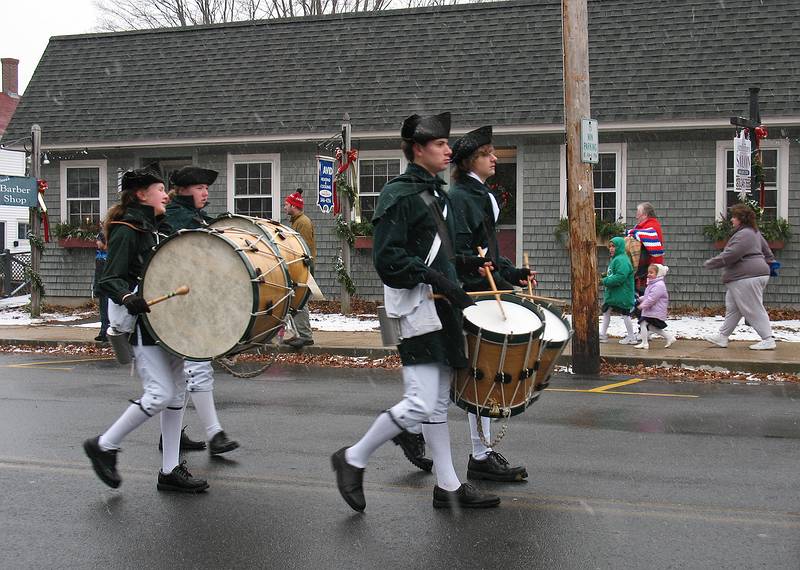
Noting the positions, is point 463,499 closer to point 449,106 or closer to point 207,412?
point 207,412

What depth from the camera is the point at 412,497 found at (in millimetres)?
5836

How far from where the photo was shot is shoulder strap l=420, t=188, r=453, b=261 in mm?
5445

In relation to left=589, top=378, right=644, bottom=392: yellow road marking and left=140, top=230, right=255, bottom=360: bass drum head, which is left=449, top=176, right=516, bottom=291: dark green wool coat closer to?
left=140, top=230, right=255, bottom=360: bass drum head

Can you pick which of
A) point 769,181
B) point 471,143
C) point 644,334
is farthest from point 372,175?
point 471,143

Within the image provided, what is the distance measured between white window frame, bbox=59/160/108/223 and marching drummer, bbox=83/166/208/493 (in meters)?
15.2

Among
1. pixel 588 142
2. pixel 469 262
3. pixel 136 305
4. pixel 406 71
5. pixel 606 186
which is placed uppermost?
pixel 406 71

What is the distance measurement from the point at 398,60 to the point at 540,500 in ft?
49.6

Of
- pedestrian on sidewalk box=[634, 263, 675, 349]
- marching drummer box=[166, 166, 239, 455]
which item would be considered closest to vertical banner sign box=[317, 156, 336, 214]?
pedestrian on sidewalk box=[634, 263, 675, 349]

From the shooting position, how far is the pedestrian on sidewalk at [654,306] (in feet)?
43.0

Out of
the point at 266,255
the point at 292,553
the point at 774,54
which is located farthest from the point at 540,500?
the point at 774,54

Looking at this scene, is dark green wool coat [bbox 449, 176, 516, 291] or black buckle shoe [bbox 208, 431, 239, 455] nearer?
dark green wool coat [bbox 449, 176, 516, 291]

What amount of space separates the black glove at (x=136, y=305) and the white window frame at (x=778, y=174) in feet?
44.9

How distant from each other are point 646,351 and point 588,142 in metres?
2.88

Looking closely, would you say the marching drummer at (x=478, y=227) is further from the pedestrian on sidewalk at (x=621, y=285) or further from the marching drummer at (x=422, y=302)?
the pedestrian on sidewalk at (x=621, y=285)
